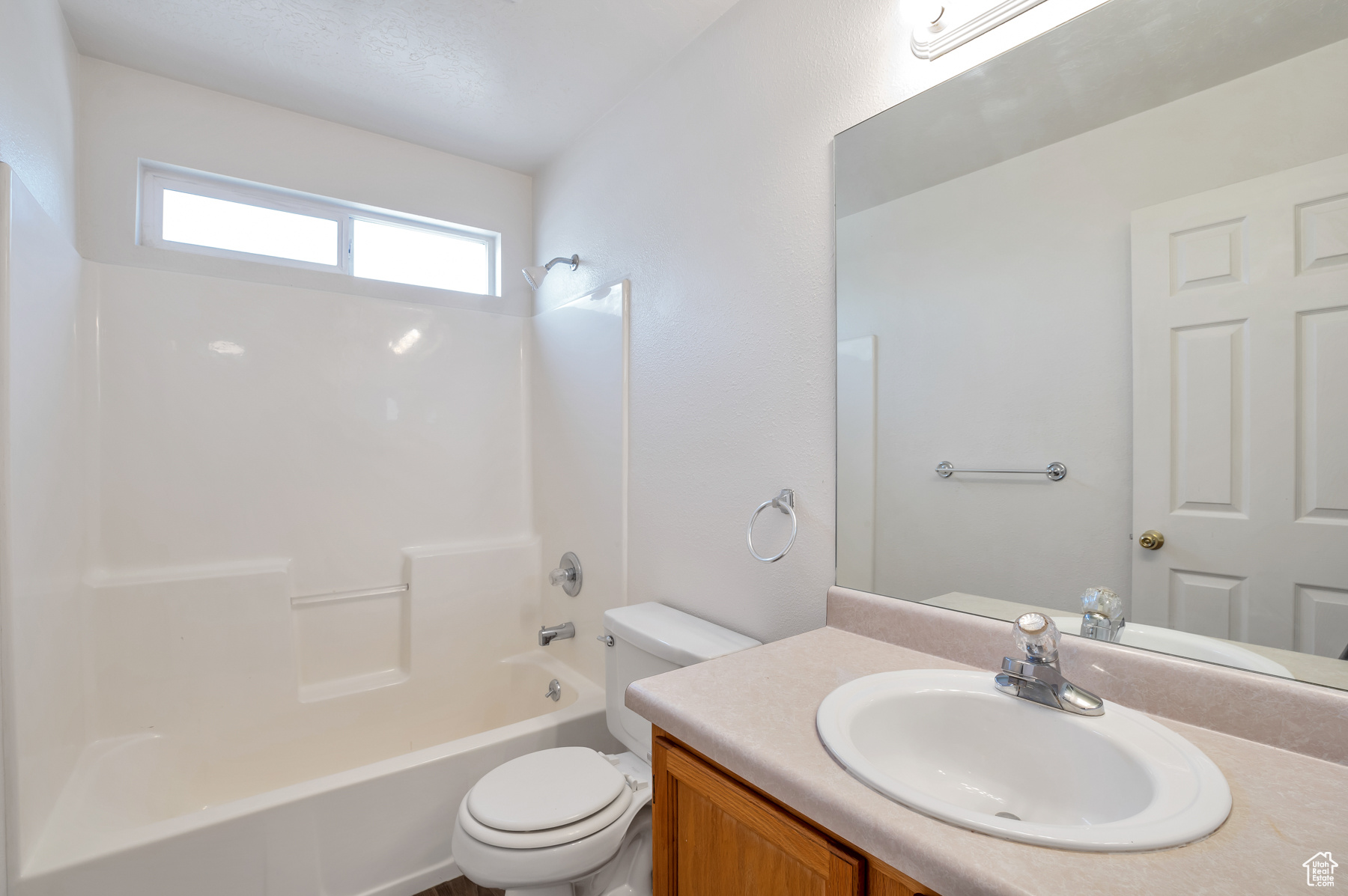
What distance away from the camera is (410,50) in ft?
6.09

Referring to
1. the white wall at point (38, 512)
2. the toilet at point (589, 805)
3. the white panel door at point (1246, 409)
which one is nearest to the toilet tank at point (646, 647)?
the toilet at point (589, 805)

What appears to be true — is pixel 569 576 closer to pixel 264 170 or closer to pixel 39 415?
pixel 39 415

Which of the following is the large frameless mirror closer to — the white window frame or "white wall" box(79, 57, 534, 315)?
"white wall" box(79, 57, 534, 315)

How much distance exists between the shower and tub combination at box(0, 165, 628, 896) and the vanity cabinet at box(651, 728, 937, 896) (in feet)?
3.39

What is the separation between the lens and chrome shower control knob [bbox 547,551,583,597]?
237cm

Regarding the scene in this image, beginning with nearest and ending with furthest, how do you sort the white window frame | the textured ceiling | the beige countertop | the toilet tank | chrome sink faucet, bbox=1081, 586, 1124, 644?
the beige countertop
chrome sink faucet, bbox=1081, 586, 1124, 644
the toilet tank
the textured ceiling
the white window frame

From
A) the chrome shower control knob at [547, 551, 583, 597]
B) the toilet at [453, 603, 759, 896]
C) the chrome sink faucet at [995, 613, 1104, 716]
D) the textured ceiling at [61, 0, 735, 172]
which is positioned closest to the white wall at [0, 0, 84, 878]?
the textured ceiling at [61, 0, 735, 172]

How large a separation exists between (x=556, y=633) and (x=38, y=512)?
1.47 meters

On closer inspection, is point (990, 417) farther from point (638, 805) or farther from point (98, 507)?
point (98, 507)

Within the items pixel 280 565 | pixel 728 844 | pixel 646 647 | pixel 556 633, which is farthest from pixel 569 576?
pixel 728 844

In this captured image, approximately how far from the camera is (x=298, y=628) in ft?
7.11

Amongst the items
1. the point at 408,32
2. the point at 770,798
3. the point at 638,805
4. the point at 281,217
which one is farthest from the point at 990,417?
the point at 281,217

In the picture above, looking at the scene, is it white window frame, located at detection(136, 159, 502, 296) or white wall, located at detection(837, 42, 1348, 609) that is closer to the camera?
white wall, located at detection(837, 42, 1348, 609)

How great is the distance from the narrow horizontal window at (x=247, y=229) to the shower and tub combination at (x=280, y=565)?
6.9 inches
